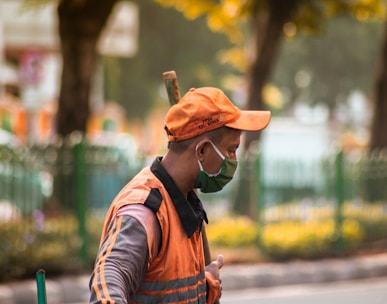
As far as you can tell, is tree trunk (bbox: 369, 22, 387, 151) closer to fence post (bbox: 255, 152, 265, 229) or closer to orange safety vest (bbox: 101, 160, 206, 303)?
fence post (bbox: 255, 152, 265, 229)

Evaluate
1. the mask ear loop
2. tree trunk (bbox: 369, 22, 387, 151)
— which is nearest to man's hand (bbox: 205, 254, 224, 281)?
the mask ear loop

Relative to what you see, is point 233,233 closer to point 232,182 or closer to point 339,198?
point 232,182

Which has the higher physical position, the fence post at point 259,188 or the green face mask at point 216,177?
the green face mask at point 216,177

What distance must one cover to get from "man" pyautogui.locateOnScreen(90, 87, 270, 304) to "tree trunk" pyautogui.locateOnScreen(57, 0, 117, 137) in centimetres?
1106

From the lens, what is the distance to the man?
10.2 feet

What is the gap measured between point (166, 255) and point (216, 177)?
28 cm

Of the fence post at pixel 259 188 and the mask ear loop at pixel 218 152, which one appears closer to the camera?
the mask ear loop at pixel 218 152

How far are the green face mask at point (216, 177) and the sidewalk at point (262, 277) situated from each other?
24.8ft

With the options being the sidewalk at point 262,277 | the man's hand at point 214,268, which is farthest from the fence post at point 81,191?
the man's hand at point 214,268

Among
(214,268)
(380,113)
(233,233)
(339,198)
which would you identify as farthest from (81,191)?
(214,268)

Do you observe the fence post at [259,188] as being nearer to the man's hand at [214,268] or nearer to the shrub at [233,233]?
the shrub at [233,233]

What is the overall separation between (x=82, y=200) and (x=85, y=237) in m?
0.40

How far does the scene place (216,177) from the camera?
3.31 meters

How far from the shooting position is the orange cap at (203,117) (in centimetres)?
323
